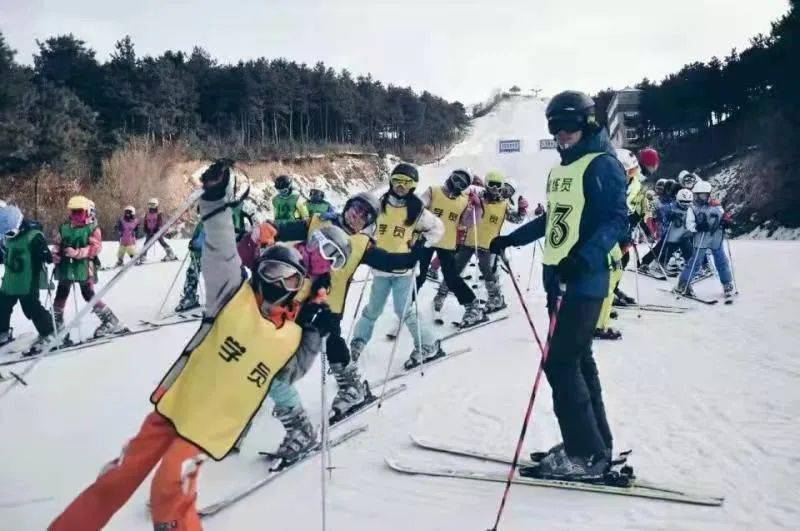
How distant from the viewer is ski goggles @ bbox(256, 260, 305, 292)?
9.86ft

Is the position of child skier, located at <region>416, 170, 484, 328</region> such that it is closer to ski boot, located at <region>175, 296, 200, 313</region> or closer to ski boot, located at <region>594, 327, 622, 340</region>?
ski boot, located at <region>594, 327, 622, 340</region>

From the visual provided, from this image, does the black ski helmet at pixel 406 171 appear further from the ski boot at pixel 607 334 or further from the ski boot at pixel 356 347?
the ski boot at pixel 607 334

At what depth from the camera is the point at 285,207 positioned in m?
11.6

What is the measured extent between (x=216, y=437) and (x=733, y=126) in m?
40.3

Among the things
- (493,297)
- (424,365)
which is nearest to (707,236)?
(493,297)

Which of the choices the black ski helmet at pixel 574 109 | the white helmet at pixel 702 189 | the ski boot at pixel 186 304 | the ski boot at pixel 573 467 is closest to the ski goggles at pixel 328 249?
the black ski helmet at pixel 574 109

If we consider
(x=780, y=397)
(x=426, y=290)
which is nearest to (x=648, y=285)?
(x=426, y=290)

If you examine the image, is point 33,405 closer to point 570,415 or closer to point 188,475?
point 188,475

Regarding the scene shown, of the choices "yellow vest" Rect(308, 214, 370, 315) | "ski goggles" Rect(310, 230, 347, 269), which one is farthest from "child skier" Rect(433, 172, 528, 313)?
"ski goggles" Rect(310, 230, 347, 269)

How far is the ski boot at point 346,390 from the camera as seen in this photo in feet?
16.7

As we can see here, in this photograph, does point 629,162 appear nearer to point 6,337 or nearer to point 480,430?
point 480,430

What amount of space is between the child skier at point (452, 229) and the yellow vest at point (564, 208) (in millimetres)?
4089

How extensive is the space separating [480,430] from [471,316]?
388 cm

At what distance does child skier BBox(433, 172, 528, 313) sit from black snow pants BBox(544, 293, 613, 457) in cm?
531
